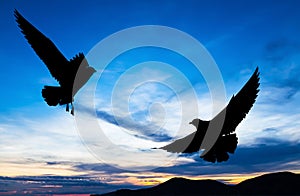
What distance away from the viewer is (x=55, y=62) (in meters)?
16.0

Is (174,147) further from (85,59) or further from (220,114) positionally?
(85,59)

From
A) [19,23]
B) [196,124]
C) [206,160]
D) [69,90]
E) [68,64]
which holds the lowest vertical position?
[206,160]

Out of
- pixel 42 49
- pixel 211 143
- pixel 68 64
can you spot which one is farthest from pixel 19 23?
pixel 211 143

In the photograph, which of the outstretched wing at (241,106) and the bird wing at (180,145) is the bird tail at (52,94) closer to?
the bird wing at (180,145)

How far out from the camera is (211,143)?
1631 cm

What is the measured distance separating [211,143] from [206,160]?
0.82 metres

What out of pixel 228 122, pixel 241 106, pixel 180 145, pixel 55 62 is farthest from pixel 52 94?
pixel 241 106

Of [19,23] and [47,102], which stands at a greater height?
[19,23]

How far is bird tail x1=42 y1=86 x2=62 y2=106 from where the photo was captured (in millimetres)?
15320

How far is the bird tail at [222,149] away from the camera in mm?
15938

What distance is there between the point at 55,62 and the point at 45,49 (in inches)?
30.7

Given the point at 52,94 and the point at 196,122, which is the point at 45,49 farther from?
the point at 196,122

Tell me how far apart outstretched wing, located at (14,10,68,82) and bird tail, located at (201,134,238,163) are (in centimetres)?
749

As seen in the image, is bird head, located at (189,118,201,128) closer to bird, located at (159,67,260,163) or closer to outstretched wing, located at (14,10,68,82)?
bird, located at (159,67,260,163)
